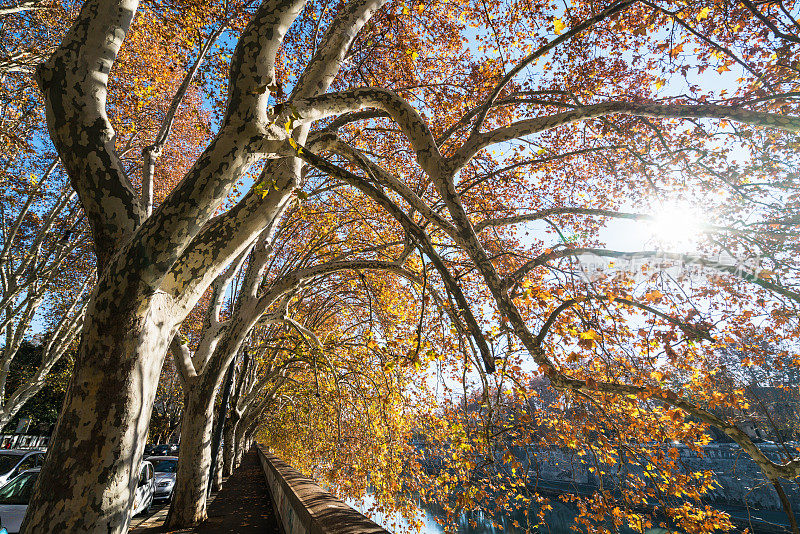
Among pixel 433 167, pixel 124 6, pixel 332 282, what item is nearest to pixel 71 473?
pixel 433 167

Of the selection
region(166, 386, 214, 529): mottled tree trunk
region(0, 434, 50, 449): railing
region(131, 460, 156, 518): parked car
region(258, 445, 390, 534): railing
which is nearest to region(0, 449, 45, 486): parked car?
region(131, 460, 156, 518): parked car

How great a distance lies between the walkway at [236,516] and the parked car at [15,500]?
182 cm

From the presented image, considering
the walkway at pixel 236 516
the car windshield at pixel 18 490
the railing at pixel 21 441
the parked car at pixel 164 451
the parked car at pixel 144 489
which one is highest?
the railing at pixel 21 441

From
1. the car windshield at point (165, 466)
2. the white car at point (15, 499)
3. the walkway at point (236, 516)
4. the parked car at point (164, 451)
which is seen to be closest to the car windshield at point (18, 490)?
the white car at point (15, 499)

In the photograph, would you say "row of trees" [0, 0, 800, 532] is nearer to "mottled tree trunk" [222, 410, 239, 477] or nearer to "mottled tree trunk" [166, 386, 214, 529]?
"mottled tree trunk" [166, 386, 214, 529]

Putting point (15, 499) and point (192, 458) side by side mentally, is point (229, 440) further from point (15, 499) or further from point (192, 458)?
point (192, 458)

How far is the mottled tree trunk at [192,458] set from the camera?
6461 millimetres

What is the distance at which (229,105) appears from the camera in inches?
116

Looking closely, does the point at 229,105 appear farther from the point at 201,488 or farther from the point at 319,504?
the point at 201,488

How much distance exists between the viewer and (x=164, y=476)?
13547 mm

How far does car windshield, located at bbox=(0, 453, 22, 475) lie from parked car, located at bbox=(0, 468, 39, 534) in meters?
1.50

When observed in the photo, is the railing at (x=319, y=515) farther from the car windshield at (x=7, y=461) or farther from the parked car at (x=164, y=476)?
the parked car at (x=164, y=476)

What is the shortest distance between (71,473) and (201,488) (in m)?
5.26

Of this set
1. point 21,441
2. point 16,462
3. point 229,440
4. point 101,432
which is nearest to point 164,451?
point 229,440
